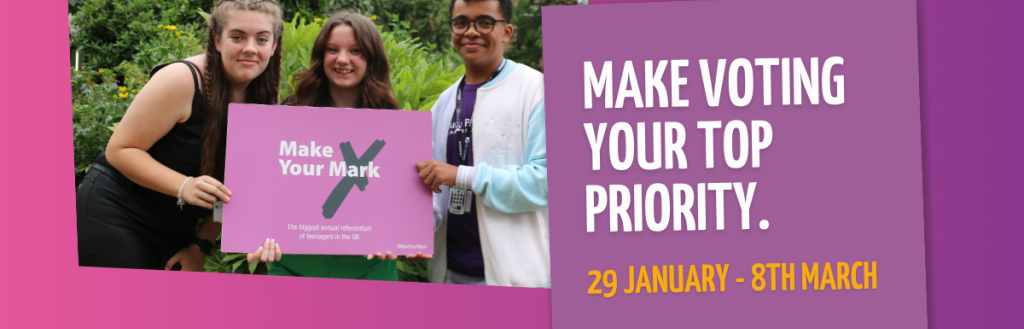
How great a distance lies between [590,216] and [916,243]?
132 cm

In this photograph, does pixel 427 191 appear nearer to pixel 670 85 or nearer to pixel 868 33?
pixel 670 85

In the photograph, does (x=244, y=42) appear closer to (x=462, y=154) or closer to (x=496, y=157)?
(x=462, y=154)

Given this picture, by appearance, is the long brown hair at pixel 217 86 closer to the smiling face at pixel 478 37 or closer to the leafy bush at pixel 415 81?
the smiling face at pixel 478 37

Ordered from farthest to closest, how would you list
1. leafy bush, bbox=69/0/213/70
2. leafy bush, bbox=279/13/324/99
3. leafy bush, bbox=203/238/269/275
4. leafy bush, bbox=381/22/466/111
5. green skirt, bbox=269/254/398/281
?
leafy bush, bbox=69/0/213/70 → leafy bush, bbox=279/13/324/99 → leafy bush, bbox=381/22/466/111 → leafy bush, bbox=203/238/269/275 → green skirt, bbox=269/254/398/281

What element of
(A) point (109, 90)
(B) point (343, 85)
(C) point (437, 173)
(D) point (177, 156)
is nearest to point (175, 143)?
(D) point (177, 156)

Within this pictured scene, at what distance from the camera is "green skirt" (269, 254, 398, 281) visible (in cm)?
291

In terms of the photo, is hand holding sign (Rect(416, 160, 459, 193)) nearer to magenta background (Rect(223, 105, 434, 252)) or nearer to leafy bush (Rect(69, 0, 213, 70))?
magenta background (Rect(223, 105, 434, 252))

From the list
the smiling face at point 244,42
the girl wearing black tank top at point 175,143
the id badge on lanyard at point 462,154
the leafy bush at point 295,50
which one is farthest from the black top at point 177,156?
the leafy bush at point 295,50

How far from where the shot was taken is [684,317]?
107 inches

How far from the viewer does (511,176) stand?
2.59 m

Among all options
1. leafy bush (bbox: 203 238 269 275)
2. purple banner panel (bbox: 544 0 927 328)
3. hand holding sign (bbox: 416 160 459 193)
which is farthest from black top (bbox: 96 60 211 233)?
purple banner panel (bbox: 544 0 927 328)

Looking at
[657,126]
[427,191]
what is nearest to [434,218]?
[427,191]

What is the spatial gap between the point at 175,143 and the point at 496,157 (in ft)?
4.30

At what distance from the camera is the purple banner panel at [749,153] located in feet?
8.64
